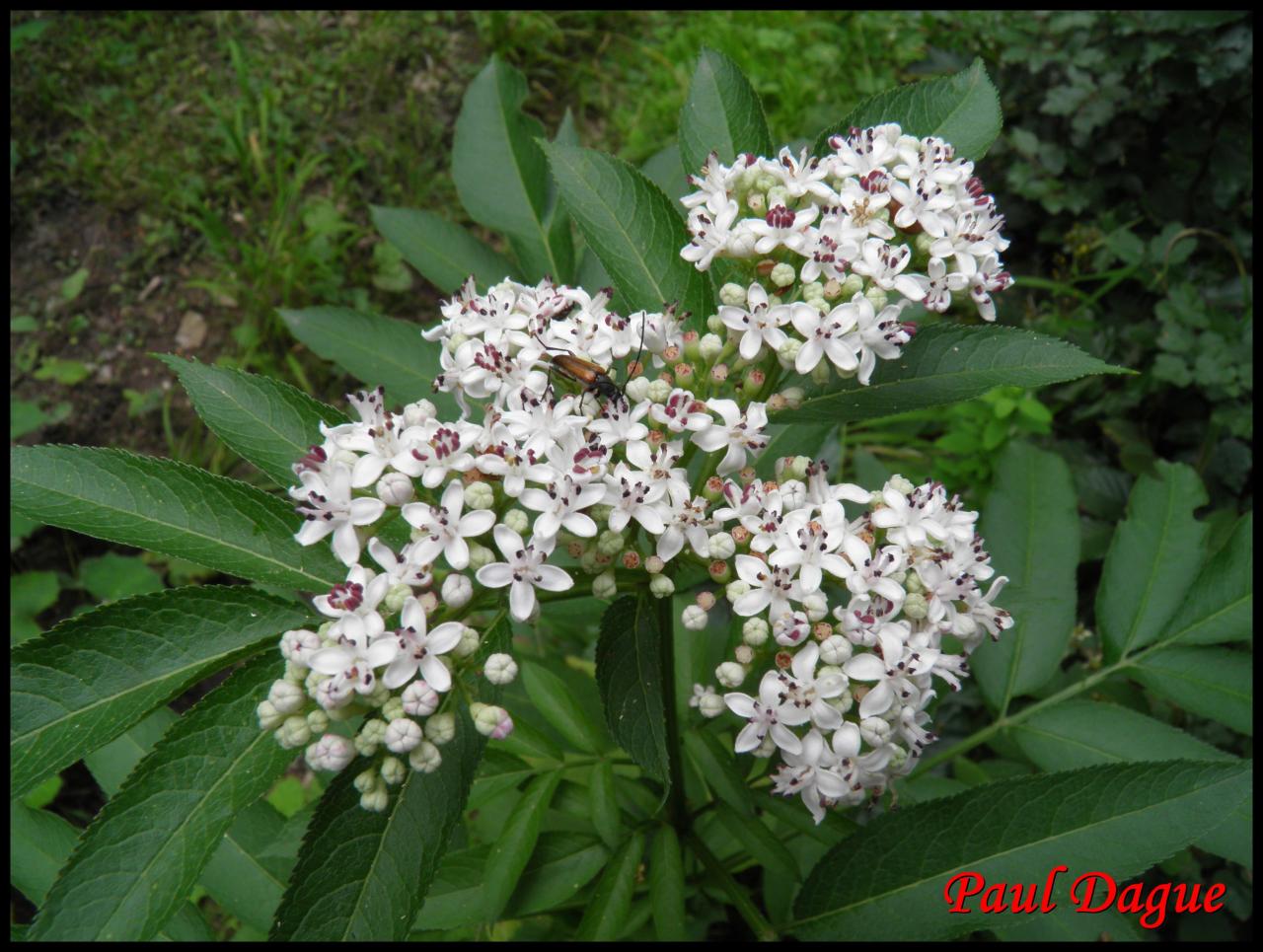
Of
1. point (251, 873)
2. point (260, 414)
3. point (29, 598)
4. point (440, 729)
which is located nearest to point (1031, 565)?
point (440, 729)

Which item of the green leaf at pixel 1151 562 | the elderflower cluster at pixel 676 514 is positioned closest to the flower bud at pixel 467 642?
the elderflower cluster at pixel 676 514

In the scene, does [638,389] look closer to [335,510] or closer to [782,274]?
[782,274]

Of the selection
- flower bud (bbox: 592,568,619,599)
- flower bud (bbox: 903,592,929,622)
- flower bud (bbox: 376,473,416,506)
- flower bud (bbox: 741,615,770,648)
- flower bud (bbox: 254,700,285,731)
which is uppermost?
flower bud (bbox: 376,473,416,506)

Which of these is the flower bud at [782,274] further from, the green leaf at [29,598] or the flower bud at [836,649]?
the green leaf at [29,598]

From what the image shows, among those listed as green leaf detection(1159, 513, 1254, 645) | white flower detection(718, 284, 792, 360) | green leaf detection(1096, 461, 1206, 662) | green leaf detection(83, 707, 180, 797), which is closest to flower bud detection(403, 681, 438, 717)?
white flower detection(718, 284, 792, 360)

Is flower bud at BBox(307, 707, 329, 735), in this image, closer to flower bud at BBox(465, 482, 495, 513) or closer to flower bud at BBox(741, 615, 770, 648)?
flower bud at BBox(465, 482, 495, 513)

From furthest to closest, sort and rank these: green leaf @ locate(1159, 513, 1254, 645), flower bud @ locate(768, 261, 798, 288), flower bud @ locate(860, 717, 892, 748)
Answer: green leaf @ locate(1159, 513, 1254, 645), flower bud @ locate(768, 261, 798, 288), flower bud @ locate(860, 717, 892, 748)

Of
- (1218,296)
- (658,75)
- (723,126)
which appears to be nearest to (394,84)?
(658,75)
